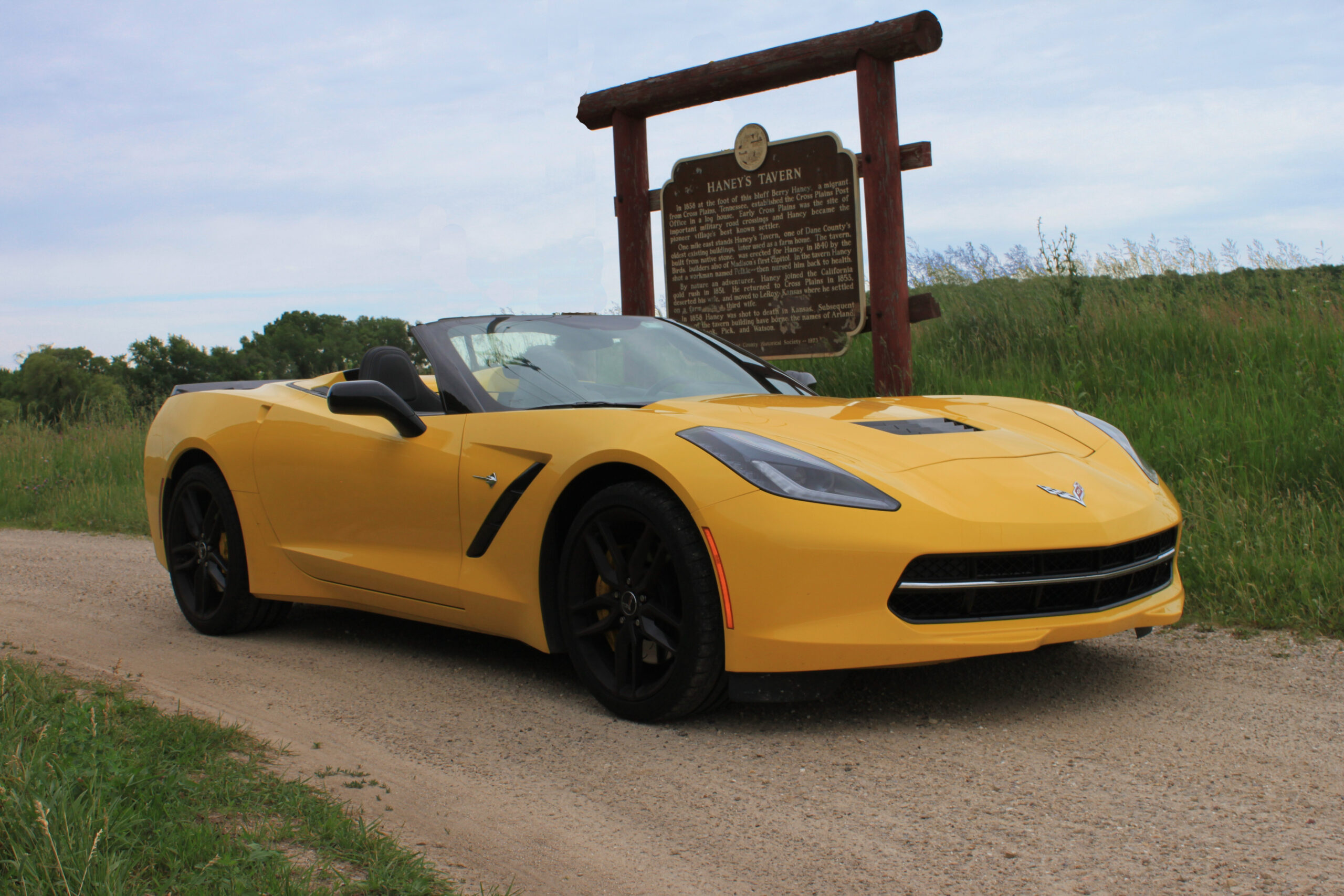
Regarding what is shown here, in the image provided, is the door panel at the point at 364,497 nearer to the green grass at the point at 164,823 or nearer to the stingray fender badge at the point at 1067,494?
the green grass at the point at 164,823

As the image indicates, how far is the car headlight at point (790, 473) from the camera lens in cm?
305

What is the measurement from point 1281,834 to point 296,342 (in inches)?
2112

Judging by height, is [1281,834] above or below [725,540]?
below

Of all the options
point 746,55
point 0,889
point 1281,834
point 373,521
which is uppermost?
point 746,55

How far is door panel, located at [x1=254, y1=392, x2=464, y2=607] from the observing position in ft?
13.0

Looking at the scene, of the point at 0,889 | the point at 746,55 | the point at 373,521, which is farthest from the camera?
the point at 746,55

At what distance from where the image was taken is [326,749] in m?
3.17

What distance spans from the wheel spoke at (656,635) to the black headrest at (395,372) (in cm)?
151

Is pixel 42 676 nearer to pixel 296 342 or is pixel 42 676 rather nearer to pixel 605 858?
pixel 605 858

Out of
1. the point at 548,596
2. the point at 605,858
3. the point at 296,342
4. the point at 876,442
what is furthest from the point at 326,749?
the point at 296,342

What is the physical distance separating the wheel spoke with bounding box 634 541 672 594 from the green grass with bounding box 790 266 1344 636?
2540mm

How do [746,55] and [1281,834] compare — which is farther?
[746,55]

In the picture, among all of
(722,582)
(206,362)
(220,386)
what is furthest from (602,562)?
(206,362)

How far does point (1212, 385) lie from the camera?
23.3 feet
